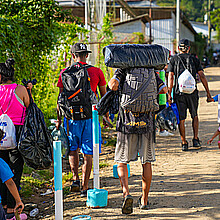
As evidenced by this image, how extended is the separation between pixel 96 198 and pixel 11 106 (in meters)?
1.54

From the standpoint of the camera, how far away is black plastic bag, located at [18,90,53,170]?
467 cm

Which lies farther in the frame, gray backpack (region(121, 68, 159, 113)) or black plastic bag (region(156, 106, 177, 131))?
black plastic bag (region(156, 106, 177, 131))

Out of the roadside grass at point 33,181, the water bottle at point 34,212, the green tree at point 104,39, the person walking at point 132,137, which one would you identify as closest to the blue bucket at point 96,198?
the person walking at point 132,137

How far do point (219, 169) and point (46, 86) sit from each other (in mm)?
4677

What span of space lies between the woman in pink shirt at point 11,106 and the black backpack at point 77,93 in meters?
0.80

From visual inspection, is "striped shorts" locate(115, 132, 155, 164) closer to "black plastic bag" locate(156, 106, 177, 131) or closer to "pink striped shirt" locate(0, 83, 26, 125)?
"pink striped shirt" locate(0, 83, 26, 125)

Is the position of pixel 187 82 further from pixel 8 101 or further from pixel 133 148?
pixel 8 101

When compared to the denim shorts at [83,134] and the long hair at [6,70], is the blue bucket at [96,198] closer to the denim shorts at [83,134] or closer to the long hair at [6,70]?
the denim shorts at [83,134]

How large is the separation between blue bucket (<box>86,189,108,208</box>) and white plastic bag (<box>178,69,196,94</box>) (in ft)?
10.7

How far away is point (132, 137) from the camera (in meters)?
4.77

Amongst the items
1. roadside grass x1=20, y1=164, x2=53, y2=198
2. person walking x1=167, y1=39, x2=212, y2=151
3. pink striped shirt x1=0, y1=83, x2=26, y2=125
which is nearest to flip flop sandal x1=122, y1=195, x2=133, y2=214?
pink striped shirt x1=0, y1=83, x2=26, y2=125

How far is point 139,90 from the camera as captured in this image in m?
4.59

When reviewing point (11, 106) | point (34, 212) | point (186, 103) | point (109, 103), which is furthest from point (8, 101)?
point (186, 103)

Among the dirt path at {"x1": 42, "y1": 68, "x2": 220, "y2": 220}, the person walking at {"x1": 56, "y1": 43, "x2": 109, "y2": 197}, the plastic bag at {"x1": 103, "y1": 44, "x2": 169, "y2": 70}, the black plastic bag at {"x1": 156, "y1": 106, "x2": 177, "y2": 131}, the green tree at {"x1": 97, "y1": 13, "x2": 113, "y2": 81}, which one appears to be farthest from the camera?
the green tree at {"x1": 97, "y1": 13, "x2": 113, "y2": 81}
